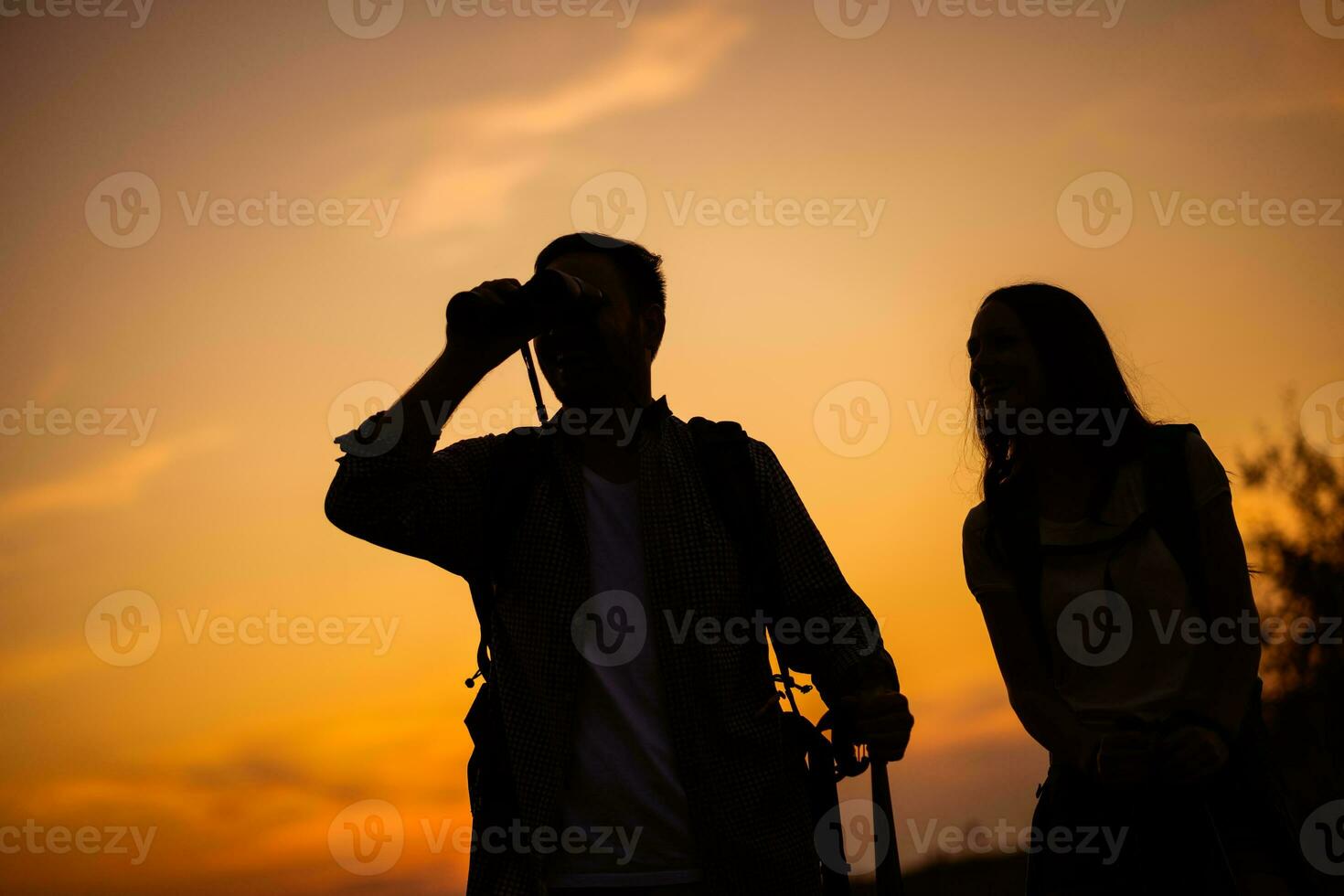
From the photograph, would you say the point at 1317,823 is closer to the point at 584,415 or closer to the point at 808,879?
the point at 808,879

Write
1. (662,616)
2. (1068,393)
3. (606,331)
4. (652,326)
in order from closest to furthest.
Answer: (662,616)
(606,331)
(1068,393)
(652,326)

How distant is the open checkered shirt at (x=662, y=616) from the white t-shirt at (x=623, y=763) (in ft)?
0.15

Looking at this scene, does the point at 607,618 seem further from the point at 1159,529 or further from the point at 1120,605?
the point at 1159,529

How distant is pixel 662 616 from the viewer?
→ 357 centimetres

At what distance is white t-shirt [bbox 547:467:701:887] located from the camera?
3334mm

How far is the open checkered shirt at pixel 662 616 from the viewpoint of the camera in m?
3.38

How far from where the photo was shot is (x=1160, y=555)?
151 inches

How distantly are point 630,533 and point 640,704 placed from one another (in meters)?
0.56

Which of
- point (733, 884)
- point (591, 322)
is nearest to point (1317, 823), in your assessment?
point (733, 884)

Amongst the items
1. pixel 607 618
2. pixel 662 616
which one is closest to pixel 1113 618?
pixel 662 616

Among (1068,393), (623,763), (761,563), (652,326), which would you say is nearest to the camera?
(623,763)

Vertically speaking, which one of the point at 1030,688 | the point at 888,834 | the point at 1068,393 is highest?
the point at 1068,393

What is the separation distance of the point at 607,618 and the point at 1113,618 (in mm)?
1650

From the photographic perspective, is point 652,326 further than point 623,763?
Yes
